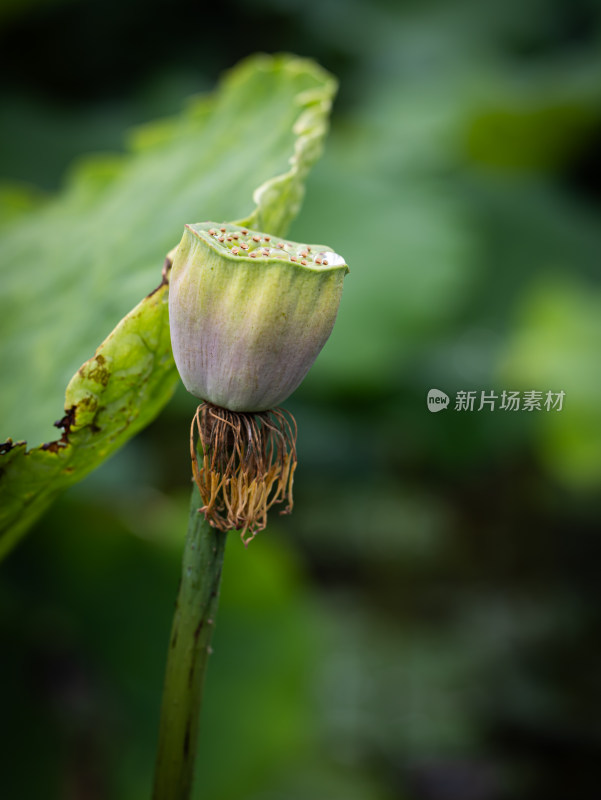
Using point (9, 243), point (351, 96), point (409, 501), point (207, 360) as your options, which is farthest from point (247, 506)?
point (351, 96)

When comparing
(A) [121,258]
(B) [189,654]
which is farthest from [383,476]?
(B) [189,654]

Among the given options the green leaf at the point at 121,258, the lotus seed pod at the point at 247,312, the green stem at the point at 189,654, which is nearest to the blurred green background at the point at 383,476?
the green leaf at the point at 121,258

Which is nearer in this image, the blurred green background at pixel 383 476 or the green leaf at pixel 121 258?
the green leaf at pixel 121 258

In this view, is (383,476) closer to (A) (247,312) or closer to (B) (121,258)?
(B) (121,258)

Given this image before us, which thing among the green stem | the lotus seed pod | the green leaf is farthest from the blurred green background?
the lotus seed pod

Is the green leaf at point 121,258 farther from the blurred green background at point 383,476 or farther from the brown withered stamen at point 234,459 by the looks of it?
the blurred green background at point 383,476

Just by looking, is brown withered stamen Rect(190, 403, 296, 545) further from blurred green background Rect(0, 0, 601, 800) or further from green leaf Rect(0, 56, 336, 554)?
blurred green background Rect(0, 0, 601, 800)
